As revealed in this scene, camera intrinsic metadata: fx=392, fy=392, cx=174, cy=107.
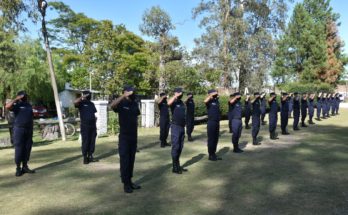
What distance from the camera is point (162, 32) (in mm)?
28188

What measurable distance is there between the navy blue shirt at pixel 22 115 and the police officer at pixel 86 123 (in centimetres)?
128

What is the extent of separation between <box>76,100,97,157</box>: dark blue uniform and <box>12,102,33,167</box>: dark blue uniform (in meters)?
1.39

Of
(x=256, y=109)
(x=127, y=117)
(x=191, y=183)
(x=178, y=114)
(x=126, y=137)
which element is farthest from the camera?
(x=256, y=109)

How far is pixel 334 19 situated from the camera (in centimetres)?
5659

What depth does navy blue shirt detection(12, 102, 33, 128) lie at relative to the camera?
825 cm

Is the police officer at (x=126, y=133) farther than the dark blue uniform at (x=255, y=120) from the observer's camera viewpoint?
No

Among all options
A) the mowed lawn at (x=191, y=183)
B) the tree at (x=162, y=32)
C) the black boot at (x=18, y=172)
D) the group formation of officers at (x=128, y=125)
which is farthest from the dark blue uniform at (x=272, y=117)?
the tree at (x=162, y=32)

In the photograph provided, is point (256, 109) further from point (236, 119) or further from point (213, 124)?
point (213, 124)

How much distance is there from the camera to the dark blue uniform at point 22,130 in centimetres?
822

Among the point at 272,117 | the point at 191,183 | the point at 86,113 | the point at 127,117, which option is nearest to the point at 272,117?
the point at 272,117

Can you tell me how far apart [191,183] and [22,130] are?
3.73 meters

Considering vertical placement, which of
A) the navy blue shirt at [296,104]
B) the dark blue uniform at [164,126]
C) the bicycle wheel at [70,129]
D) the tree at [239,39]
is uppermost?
the tree at [239,39]

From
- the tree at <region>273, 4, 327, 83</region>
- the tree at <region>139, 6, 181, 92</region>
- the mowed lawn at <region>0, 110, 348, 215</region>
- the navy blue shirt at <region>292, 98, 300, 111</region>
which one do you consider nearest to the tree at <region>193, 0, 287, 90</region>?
the tree at <region>139, 6, 181, 92</region>

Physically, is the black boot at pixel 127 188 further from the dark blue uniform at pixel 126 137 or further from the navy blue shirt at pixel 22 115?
the navy blue shirt at pixel 22 115
